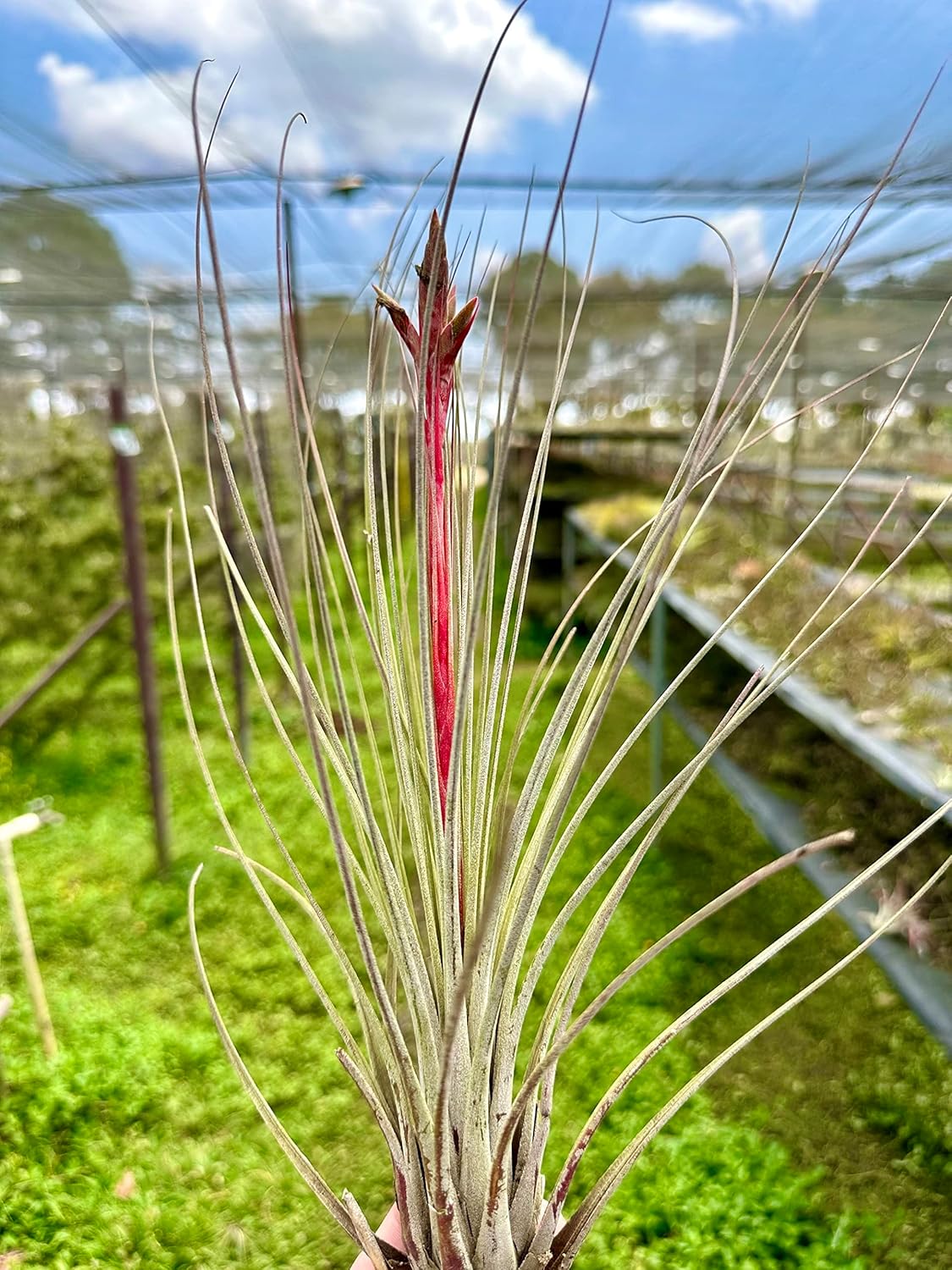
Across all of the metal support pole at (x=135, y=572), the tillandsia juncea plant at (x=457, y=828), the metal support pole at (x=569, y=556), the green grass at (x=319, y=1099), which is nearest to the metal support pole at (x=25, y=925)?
the green grass at (x=319, y=1099)

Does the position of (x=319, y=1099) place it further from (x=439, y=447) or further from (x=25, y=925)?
(x=439, y=447)

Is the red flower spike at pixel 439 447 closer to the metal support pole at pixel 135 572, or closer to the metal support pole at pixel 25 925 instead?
the metal support pole at pixel 25 925

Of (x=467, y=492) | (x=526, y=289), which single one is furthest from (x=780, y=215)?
(x=467, y=492)

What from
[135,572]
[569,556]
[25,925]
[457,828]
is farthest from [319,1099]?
[569,556]

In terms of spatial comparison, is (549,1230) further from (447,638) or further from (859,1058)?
(859,1058)

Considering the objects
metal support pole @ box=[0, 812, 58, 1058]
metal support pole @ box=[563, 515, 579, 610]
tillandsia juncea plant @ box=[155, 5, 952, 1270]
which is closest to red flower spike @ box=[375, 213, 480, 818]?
tillandsia juncea plant @ box=[155, 5, 952, 1270]
